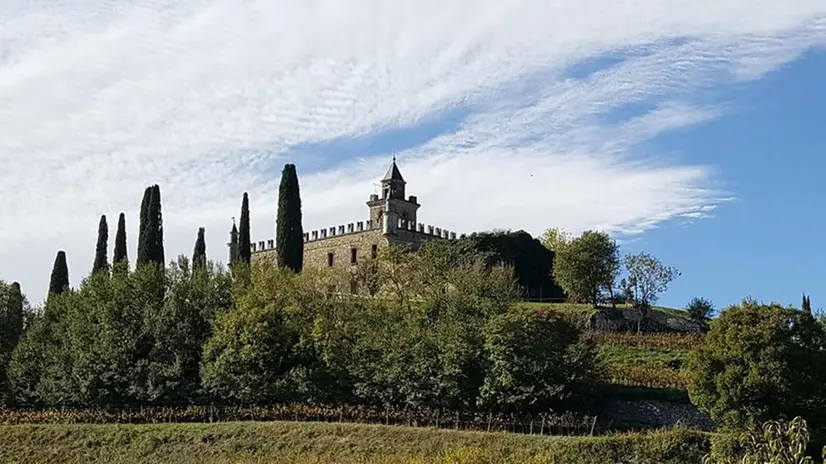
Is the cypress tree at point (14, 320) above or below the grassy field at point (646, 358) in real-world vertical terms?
above

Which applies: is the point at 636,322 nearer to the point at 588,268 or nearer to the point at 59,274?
the point at 588,268

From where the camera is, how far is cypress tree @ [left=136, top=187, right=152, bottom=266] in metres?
48.4

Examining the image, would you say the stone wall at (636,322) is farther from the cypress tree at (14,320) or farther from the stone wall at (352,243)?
the cypress tree at (14,320)

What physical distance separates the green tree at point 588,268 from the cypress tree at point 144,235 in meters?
22.8

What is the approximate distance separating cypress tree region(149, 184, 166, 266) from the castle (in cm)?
1175

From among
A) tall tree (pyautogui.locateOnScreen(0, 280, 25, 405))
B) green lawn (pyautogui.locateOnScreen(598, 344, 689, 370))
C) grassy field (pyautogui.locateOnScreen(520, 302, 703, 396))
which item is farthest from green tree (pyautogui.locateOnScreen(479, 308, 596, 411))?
tall tree (pyautogui.locateOnScreen(0, 280, 25, 405))

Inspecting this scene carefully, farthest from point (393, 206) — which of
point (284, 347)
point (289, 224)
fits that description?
point (284, 347)

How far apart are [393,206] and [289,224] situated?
1450cm

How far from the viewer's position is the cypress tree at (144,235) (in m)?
48.4

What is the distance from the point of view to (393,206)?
61938 millimetres

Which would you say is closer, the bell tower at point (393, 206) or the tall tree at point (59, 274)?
the tall tree at point (59, 274)

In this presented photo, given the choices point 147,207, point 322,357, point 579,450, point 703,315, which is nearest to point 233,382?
point 322,357

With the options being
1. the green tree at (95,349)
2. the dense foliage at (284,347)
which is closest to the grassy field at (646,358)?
the dense foliage at (284,347)

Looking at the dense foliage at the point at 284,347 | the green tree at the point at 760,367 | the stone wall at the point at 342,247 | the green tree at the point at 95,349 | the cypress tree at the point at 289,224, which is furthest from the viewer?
the stone wall at the point at 342,247
